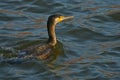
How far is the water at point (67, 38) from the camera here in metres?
12.0

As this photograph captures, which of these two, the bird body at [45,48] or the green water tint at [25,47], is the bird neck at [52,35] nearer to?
the bird body at [45,48]

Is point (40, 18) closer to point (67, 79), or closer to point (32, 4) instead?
point (32, 4)

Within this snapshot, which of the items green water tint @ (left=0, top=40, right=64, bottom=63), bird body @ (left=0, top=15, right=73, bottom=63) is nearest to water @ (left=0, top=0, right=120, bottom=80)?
green water tint @ (left=0, top=40, right=64, bottom=63)

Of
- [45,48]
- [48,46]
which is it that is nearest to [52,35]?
[48,46]

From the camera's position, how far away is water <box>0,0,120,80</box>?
12.0 m

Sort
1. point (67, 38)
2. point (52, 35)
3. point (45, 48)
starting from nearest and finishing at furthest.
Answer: point (45, 48)
point (52, 35)
point (67, 38)

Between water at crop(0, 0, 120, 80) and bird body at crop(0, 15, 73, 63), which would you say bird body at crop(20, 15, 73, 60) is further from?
water at crop(0, 0, 120, 80)

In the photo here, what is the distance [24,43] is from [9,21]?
1.68m

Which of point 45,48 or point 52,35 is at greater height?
point 52,35

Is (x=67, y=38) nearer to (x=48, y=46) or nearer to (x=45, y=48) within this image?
(x=48, y=46)

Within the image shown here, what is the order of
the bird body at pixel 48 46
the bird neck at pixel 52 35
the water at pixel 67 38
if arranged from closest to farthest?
the water at pixel 67 38 < the bird body at pixel 48 46 < the bird neck at pixel 52 35

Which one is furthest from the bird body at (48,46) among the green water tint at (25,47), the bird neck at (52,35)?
the green water tint at (25,47)

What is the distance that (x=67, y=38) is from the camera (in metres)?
14.0

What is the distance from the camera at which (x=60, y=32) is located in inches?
564
